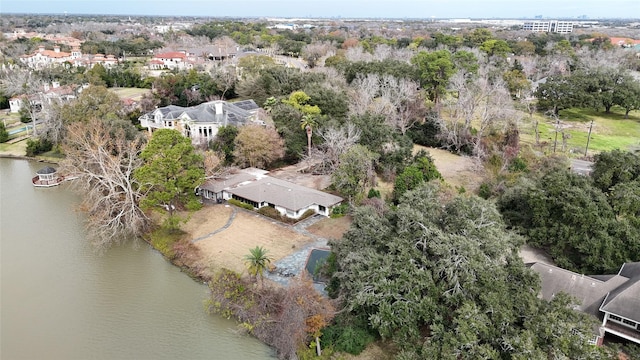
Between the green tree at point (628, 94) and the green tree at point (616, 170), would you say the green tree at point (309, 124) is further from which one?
the green tree at point (628, 94)

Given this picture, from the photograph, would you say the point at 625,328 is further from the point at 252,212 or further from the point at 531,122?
the point at 531,122

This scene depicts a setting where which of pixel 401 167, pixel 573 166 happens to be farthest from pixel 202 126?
pixel 573 166

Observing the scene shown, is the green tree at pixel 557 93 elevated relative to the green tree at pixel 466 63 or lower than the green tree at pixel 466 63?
lower

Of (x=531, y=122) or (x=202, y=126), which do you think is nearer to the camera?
A: (x=202, y=126)

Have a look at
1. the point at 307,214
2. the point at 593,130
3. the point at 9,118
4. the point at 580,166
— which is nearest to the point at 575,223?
the point at 307,214

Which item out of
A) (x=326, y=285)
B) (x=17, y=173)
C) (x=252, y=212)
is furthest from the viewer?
(x=17, y=173)

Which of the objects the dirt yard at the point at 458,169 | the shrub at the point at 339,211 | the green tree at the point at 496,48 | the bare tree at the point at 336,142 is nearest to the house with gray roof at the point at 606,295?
the shrub at the point at 339,211
